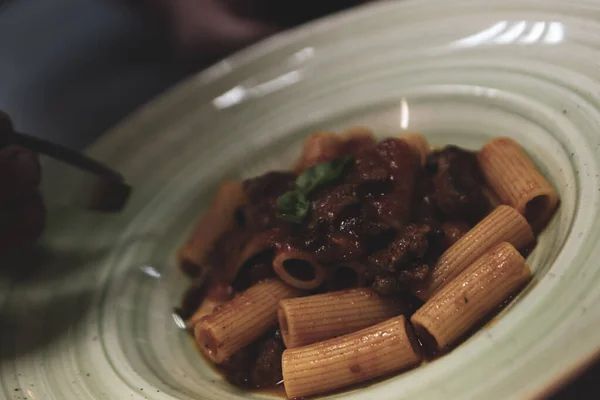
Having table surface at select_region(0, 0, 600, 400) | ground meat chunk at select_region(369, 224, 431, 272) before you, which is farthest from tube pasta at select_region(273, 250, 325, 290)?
table surface at select_region(0, 0, 600, 400)

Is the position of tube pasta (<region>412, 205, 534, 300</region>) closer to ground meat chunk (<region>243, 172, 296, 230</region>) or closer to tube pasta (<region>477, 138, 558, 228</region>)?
tube pasta (<region>477, 138, 558, 228</region>)

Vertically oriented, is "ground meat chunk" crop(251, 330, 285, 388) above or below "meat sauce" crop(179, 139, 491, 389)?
below

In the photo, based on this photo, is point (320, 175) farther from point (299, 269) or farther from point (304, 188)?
point (299, 269)

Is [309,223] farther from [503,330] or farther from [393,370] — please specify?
[503,330]

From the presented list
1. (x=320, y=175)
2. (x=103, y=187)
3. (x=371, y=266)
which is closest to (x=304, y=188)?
(x=320, y=175)

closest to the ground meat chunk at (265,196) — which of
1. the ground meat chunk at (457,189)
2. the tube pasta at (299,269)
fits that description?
the tube pasta at (299,269)

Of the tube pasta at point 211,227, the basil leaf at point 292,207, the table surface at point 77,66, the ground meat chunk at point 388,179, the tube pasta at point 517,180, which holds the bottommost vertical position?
the table surface at point 77,66

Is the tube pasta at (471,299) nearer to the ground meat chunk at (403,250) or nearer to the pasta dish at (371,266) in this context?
the pasta dish at (371,266)
